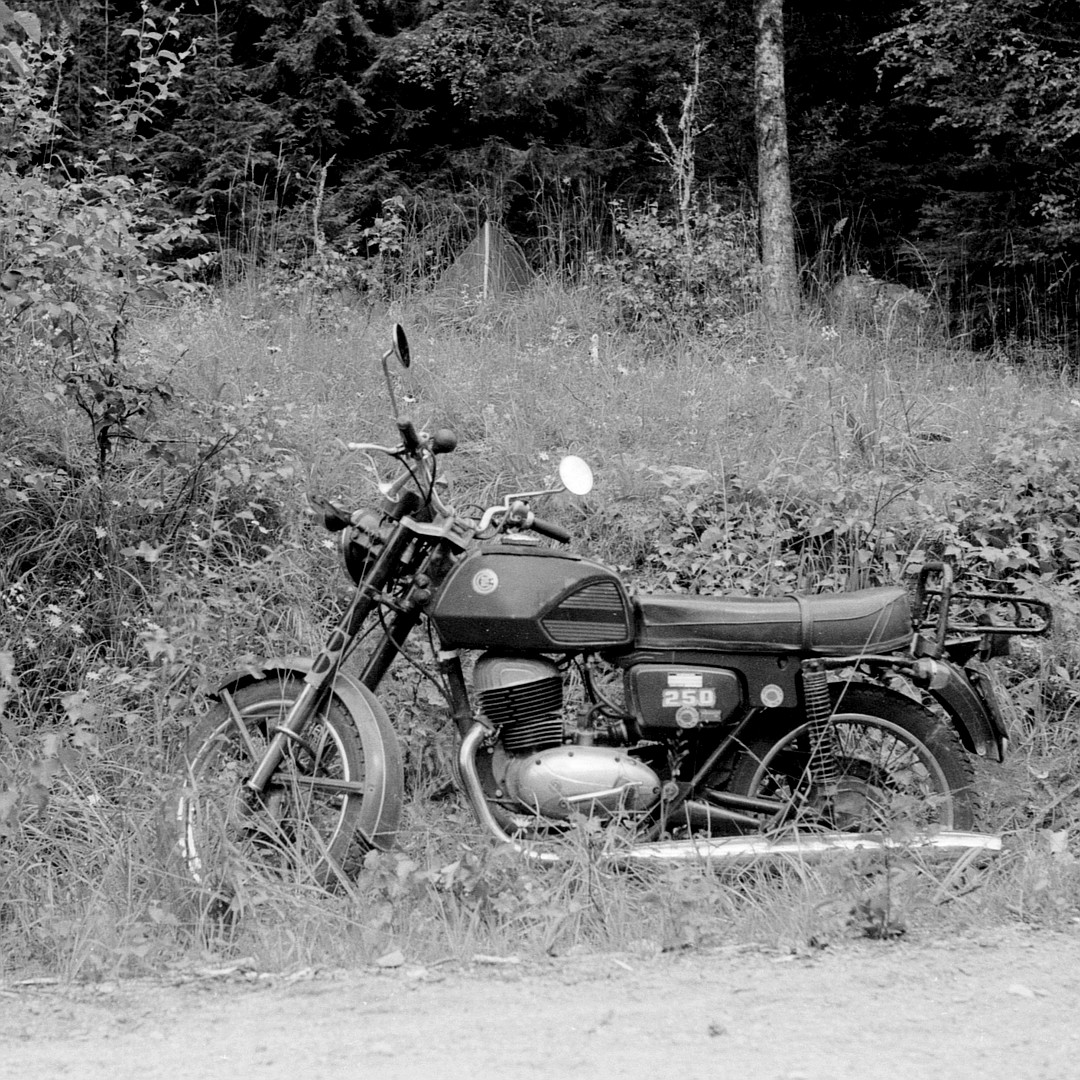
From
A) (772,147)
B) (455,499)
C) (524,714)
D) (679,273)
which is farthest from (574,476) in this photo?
(772,147)

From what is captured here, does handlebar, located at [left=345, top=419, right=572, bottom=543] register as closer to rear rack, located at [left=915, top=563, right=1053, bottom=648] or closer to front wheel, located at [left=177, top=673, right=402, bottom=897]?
front wheel, located at [left=177, top=673, right=402, bottom=897]

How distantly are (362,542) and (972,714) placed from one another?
1.93 metres

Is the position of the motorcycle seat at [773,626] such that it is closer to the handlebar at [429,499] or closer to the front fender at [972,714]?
the front fender at [972,714]

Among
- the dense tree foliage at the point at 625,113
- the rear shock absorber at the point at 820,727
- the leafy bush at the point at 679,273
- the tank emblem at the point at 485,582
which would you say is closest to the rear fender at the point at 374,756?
the tank emblem at the point at 485,582

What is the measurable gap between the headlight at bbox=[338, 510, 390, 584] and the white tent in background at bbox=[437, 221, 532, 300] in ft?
14.7

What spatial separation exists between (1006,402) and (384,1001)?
5.35 meters

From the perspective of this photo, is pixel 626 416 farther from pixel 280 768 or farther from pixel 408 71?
pixel 408 71

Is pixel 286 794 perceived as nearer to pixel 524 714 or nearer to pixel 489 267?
pixel 524 714

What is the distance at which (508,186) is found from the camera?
11891mm

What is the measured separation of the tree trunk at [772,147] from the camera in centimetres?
969

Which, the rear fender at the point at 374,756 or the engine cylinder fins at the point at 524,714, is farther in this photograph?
the engine cylinder fins at the point at 524,714

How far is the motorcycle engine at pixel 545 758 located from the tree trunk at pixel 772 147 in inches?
250

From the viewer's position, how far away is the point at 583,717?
12.3 ft

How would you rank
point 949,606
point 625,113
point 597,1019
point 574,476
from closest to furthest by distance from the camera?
point 597,1019 → point 574,476 → point 949,606 → point 625,113
